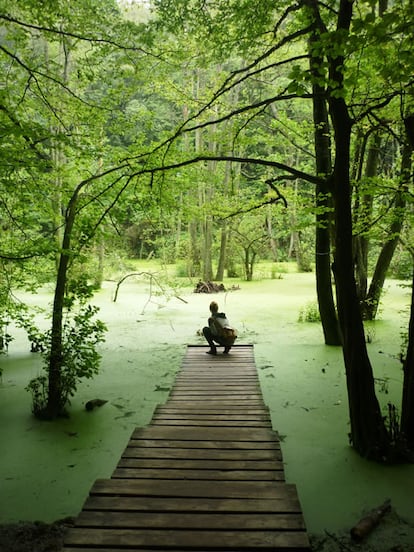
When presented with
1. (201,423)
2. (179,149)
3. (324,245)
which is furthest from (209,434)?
(324,245)

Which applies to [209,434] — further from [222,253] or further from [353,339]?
[222,253]

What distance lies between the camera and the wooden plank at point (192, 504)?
1981 mm

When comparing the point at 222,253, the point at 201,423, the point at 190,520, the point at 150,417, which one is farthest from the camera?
the point at 222,253

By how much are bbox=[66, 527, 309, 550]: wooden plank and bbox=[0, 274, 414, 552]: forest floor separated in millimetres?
610

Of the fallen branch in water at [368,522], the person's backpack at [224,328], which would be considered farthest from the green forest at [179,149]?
the person's backpack at [224,328]

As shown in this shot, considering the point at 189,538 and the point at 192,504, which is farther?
the point at 192,504

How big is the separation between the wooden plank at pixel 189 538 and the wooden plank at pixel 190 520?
0.04 meters

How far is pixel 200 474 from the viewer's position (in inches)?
94.2

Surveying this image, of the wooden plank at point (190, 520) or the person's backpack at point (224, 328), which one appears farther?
the person's backpack at point (224, 328)

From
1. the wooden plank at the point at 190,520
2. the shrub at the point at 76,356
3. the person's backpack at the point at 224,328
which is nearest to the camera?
the wooden plank at the point at 190,520

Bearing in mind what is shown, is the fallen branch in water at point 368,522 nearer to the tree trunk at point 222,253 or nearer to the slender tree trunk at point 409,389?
the slender tree trunk at point 409,389

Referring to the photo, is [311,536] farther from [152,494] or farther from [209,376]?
[209,376]

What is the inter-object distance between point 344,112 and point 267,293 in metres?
9.76

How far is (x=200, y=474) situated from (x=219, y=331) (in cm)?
307
